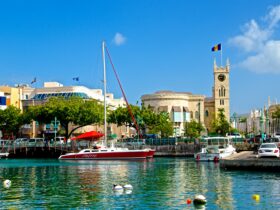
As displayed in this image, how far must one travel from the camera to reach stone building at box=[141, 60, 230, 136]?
7141 inches

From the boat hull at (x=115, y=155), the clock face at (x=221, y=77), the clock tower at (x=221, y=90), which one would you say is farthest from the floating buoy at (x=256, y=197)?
the clock face at (x=221, y=77)

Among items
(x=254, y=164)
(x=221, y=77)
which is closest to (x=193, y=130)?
(x=221, y=77)

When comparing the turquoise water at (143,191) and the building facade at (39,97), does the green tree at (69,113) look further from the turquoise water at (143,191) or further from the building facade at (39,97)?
the turquoise water at (143,191)

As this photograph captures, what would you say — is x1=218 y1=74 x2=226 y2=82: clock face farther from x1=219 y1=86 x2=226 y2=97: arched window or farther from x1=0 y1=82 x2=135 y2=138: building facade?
x1=0 y1=82 x2=135 y2=138: building facade

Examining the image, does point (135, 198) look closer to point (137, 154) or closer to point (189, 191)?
point (189, 191)

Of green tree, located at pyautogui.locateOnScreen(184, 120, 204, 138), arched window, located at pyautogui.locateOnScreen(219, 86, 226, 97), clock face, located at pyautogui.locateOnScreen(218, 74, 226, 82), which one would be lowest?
green tree, located at pyautogui.locateOnScreen(184, 120, 204, 138)

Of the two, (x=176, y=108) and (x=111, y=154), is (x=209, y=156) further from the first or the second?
(x=176, y=108)

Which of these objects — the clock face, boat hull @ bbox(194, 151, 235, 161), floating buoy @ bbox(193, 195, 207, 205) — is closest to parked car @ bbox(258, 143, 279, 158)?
boat hull @ bbox(194, 151, 235, 161)

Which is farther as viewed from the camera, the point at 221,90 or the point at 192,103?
the point at 221,90

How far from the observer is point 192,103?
192m

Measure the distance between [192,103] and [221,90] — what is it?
1349 cm

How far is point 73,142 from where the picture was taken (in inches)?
4267

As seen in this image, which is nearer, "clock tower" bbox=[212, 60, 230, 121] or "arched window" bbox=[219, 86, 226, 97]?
"clock tower" bbox=[212, 60, 230, 121]

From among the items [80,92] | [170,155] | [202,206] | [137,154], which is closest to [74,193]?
[202,206]
